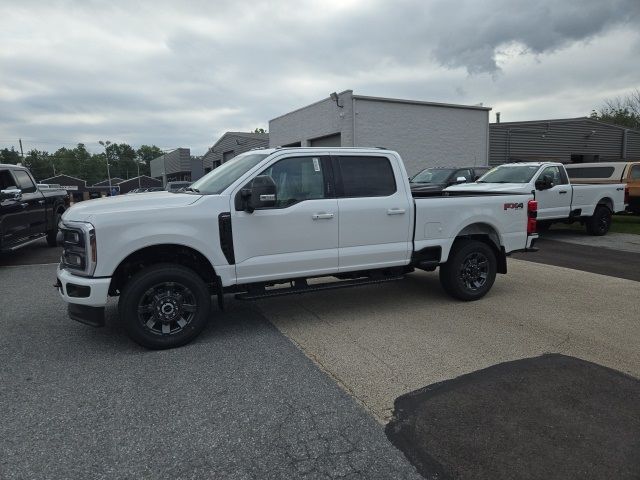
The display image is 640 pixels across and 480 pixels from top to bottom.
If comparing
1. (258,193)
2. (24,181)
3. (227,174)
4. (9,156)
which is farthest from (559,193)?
(9,156)

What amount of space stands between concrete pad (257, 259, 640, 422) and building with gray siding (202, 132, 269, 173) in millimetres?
29697

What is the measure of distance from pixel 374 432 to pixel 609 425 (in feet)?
5.38

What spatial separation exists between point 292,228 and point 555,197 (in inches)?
362

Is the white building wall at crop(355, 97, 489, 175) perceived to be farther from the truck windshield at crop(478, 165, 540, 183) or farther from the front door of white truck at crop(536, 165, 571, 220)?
the front door of white truck at crop(536, 165, 571, 220)

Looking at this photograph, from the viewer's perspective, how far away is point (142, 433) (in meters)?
3.17

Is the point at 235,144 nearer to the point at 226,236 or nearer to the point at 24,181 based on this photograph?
the point at 24,181

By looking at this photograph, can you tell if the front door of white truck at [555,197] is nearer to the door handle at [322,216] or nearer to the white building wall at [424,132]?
the door handle at [322,216]

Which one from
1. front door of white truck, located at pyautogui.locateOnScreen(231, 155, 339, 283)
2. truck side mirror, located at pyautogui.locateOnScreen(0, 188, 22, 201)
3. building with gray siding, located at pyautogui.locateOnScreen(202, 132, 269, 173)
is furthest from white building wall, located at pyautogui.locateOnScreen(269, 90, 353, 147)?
front door of white truck, located at pyautogui.locateOnScreen(231, 155, 339, 283)

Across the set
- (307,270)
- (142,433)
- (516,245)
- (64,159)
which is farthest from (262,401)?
(64,159)

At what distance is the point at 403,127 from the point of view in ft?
75.9

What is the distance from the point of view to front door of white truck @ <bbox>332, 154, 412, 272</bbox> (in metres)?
5.47

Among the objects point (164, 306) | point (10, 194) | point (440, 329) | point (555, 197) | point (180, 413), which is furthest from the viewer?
point (555, 197)

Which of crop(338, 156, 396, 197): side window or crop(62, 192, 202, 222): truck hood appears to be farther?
crop(338, 156, 396, 197): side window

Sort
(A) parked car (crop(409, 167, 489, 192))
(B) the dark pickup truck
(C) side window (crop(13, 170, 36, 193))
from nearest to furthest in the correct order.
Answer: (B) the dark pickup truck → (C) side window (crop(13, 170, 36, 193)) → (A) parked car (crop(409, 167, 489, 192))
